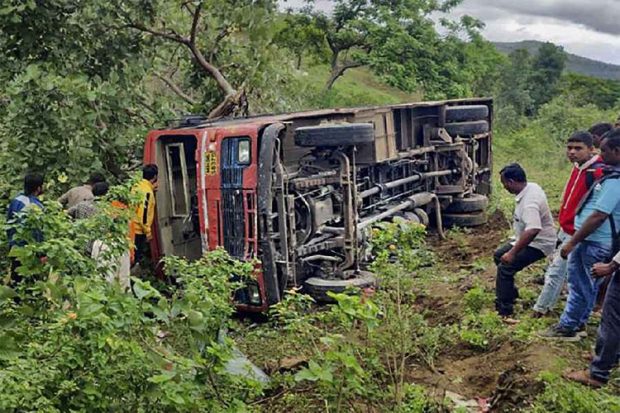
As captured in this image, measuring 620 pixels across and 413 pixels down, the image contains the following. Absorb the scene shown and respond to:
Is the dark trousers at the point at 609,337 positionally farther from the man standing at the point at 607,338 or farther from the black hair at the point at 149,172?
the black hair at the point at 149,172

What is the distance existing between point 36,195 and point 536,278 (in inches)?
194

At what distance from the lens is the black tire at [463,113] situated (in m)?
10.5

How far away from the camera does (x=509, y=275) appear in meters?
5.67

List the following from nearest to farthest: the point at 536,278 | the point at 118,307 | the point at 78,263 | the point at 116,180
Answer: the point at 118,307 → the point at 78,263 → the point at 536,278 → the point at 116,180

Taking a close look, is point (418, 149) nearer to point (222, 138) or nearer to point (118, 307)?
point (222, 138)

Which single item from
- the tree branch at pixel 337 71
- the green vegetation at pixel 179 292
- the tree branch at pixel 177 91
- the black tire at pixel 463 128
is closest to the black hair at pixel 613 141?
the green vegetation at pixel 179 292

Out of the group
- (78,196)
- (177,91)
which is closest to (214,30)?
(177,91)

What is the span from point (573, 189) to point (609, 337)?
1.36 metres

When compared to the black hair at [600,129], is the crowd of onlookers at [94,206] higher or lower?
lower

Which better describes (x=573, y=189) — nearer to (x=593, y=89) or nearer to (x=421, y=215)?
(x=421, y=215)

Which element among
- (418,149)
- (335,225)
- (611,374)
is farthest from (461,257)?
(611,374)

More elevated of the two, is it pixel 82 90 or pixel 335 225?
pixel 82 90

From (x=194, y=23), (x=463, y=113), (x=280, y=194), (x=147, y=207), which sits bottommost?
(x=147, y=207)

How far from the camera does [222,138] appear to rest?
6.36 m
